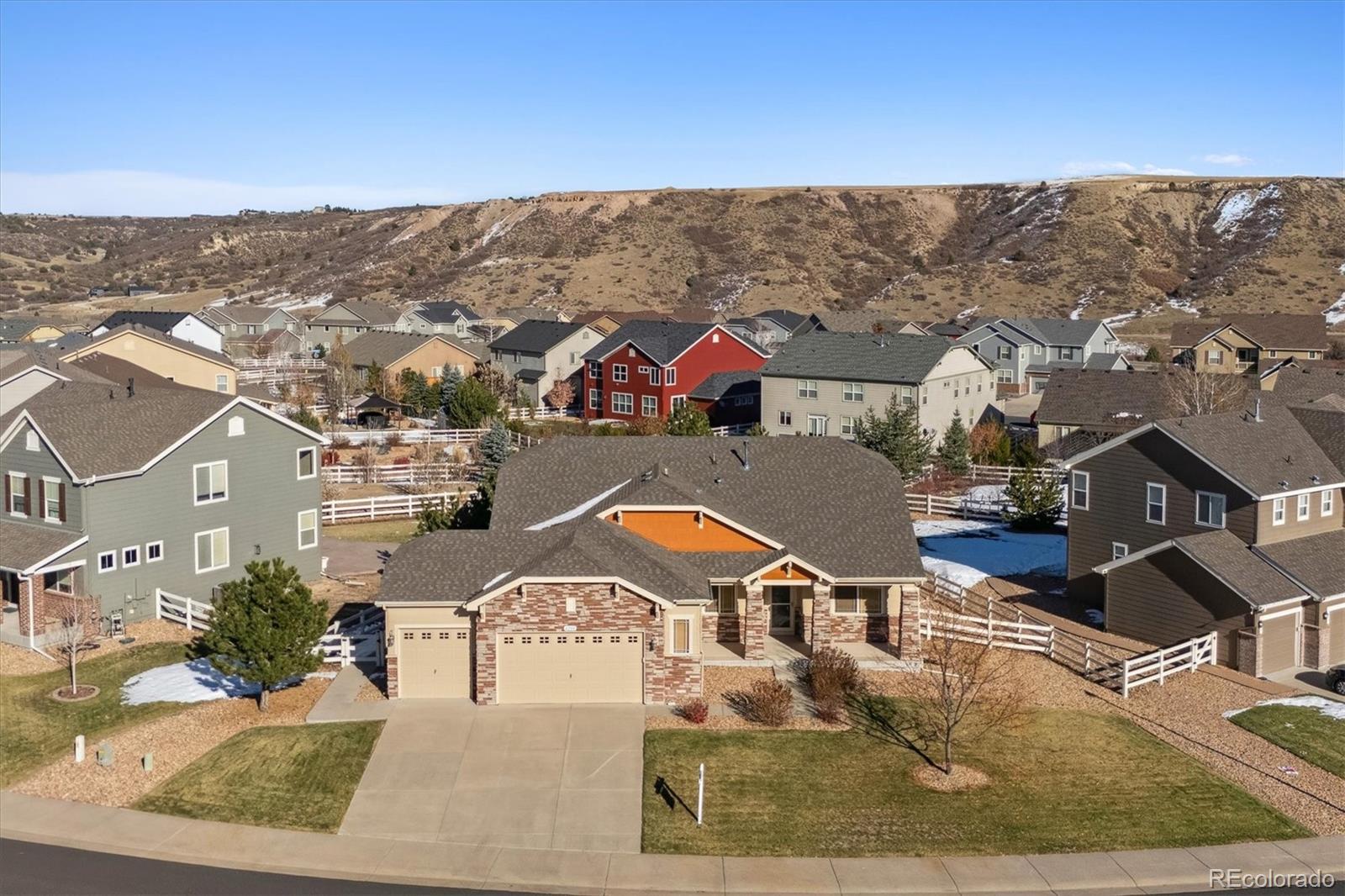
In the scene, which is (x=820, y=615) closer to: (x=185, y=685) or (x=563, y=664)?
(x=563, y=664)

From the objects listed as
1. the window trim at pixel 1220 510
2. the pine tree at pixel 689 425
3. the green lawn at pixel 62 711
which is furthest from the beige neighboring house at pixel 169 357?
the window trim at pixel 1220 510

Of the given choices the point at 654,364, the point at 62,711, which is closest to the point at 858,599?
the point at 62,711

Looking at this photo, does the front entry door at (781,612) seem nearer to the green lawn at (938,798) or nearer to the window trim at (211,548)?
the green lawn at (938,798)

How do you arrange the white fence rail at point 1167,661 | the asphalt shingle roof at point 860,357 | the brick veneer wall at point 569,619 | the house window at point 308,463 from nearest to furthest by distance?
1. the brick veneer wall at point 569,619
2. the white fence rail at point 1167,661
3. the house window at point 308,463
4. the asphalt shingle roof at point 860,357

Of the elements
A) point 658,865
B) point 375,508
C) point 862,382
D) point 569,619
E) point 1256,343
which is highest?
point 1256,343

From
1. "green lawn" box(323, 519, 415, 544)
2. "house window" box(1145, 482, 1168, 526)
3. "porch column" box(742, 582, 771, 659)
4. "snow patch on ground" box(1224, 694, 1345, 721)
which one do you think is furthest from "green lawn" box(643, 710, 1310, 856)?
"green lawn" box(323, 519, 415, 544)

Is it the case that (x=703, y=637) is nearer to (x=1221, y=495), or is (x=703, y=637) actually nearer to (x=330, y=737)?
(x=330, y=737)

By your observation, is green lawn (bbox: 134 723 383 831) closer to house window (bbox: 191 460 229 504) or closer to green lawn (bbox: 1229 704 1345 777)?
house window (bbox: 191 460 229 504)
